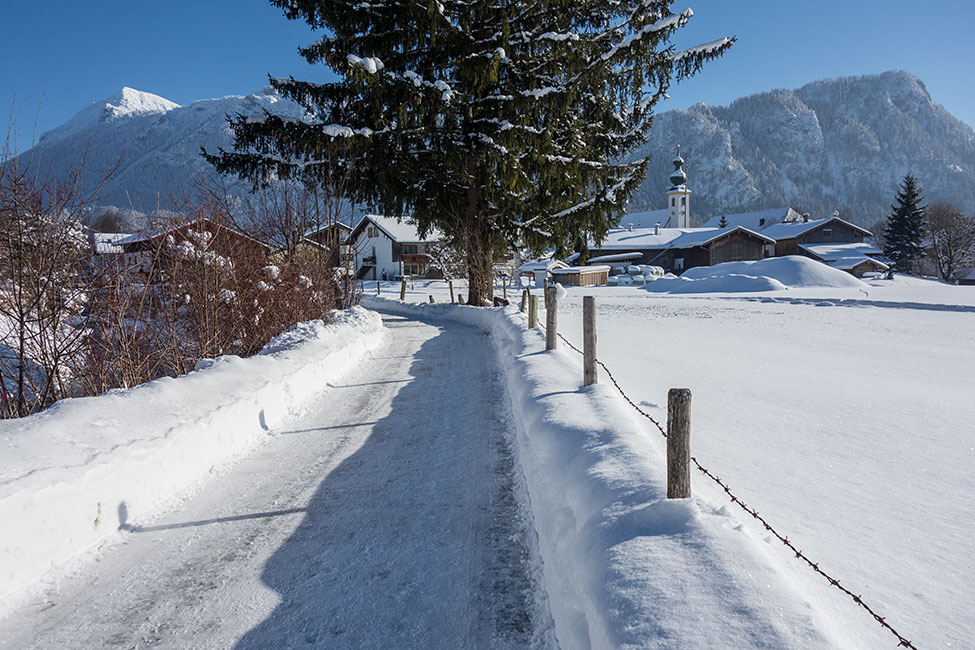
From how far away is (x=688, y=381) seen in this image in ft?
26.8

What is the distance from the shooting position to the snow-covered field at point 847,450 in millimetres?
2857

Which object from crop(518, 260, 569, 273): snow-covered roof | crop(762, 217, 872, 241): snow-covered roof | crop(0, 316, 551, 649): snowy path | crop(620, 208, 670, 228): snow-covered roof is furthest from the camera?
crop(620, 208, 670, 228): snow-covered roof

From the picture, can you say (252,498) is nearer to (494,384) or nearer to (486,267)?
(494,384)

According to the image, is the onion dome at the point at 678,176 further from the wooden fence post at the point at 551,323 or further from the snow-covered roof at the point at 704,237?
the wooden fence post at the point at 551,323

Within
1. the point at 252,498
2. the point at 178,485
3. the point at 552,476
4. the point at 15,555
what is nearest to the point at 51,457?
the point at 15,555

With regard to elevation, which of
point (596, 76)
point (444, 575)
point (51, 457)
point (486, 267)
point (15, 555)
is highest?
point (596, 76)

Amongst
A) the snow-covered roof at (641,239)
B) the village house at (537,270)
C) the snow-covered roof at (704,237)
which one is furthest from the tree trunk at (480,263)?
the snow-covered roof at (704,237)

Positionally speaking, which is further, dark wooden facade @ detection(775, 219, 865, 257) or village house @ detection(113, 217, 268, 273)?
dark wooden facade @ detection(775, 219, 865, 257)

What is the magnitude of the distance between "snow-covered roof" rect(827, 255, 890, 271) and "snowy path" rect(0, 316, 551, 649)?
59.3m

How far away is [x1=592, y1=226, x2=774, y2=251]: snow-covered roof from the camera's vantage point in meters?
51.0

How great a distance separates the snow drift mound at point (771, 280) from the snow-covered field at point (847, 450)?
1572 cm

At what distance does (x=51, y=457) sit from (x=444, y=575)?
10.0 feet

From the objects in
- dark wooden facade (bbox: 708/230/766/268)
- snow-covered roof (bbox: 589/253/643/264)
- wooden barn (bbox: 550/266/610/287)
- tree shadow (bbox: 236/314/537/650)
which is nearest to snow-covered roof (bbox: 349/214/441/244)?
wooden barn (bbox: 550/266/610/287)

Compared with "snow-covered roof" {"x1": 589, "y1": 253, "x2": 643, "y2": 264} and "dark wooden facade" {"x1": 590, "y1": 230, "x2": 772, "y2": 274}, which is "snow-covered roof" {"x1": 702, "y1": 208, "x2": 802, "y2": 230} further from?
"snow-covered roof" {"x1": 589, "y1": 253, "x2": 643, "y2": 264}
